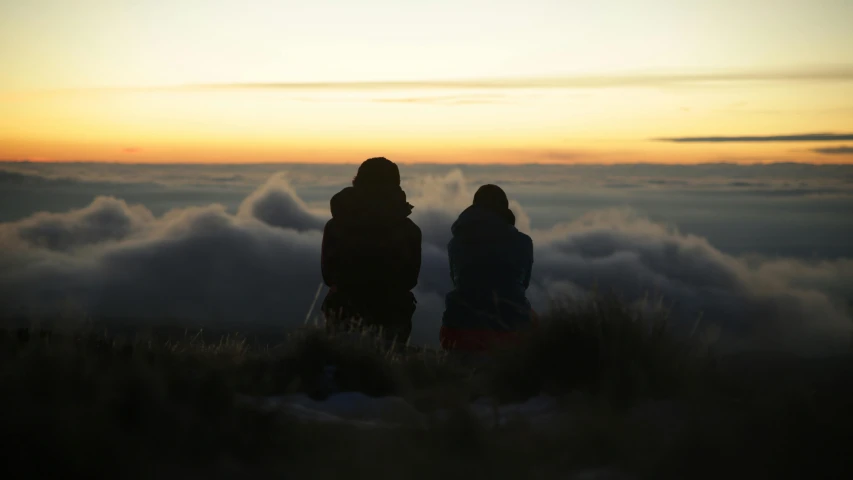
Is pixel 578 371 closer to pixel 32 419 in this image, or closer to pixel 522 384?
pixel 522 384

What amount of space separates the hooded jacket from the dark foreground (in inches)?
93.3

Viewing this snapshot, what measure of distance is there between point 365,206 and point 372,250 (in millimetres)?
425

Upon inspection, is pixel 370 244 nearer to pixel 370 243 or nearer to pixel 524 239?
pixel 370 243

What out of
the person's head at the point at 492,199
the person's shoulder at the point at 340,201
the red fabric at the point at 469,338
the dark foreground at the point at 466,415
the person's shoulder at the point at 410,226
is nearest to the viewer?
the dark foreground at the point at 466,415

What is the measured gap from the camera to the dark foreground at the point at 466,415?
400 centimetres

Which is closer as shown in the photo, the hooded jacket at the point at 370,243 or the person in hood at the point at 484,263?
the person in hood at the point at 484,263

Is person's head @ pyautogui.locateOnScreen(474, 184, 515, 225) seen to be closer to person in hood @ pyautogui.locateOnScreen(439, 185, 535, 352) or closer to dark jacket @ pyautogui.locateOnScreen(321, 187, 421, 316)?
person in hood @ pyautogui.locateOnScreen(439, 185, 535, 352)

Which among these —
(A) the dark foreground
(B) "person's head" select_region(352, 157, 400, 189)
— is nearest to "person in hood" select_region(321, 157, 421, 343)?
(B) "person's head" select_region(352, 157, 400, 189)

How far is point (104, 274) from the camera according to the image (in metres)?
199

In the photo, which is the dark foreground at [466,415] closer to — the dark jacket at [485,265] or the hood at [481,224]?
the dark jacket at [485,265]

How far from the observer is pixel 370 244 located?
8.27m

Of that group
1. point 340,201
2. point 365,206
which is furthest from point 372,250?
point 340,201

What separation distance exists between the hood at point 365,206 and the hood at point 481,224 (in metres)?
0.70

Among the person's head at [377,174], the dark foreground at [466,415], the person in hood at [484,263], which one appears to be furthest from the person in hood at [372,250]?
the dark foreground at [466,415]
